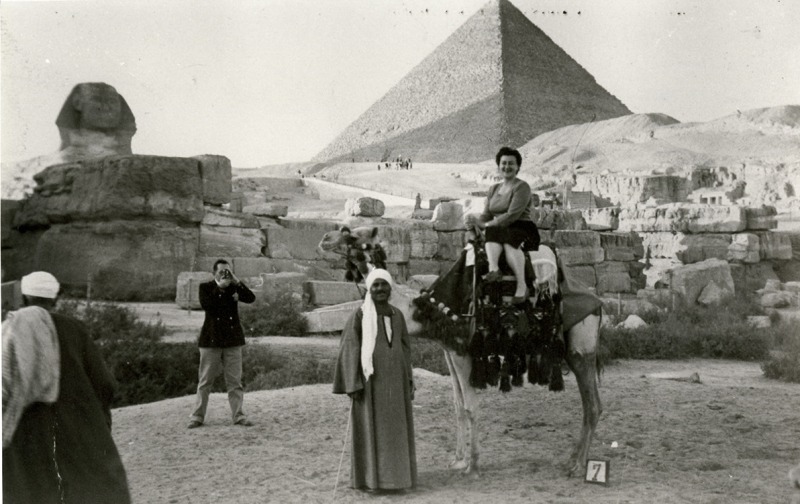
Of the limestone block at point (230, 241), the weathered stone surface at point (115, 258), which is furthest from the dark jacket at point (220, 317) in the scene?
the limestone block at point (230, 241)

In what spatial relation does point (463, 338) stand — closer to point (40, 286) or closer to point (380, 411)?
point (380, 411)

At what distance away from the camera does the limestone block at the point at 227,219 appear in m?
13.6

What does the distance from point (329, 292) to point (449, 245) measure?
144 inches

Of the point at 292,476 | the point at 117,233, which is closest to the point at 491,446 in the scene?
the point at 292,476

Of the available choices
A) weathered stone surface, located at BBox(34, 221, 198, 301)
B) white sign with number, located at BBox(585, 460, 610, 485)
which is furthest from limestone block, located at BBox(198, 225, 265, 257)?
white sign with number, located at BBox(585, 460, 610, 485)

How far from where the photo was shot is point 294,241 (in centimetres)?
1483

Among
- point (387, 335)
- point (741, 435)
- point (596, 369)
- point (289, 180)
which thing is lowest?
point (741, 435)

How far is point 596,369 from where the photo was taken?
6.04 metres

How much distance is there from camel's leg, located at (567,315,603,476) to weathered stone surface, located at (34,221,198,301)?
8352mm

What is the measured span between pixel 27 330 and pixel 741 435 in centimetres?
544

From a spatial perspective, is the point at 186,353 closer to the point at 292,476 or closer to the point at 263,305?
the point at 263,305

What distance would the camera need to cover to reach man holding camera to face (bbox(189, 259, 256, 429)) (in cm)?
681

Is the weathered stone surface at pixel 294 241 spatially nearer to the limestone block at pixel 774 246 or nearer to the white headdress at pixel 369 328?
the white headdress at pixel 369 328

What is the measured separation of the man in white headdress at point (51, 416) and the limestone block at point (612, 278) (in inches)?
630
